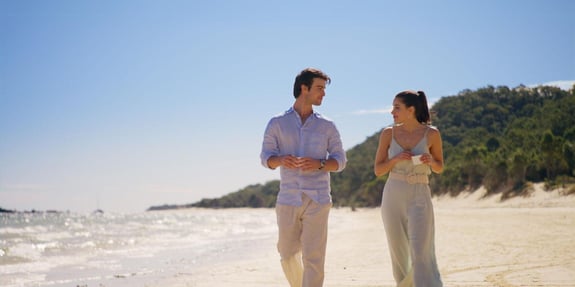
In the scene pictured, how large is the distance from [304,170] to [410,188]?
1250 mm

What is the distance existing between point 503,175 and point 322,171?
41813mm

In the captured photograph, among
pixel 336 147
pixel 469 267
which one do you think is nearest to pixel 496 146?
pixel 469 267

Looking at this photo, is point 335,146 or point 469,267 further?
point 469,267

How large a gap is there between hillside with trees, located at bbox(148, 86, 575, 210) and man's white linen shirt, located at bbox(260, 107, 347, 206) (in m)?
35.3

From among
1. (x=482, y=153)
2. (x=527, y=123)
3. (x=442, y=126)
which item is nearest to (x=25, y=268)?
(x=482, y=153)

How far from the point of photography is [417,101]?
216 inches

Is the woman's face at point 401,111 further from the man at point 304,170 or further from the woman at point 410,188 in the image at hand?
the man at point 304,170

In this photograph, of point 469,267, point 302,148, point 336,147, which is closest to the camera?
point 302,148

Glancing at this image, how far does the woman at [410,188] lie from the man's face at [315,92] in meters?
0.94

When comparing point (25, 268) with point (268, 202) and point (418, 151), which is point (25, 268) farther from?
point (268, 202)

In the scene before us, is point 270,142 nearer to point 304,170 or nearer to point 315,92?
point 304,170

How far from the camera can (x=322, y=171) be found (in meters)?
4.84

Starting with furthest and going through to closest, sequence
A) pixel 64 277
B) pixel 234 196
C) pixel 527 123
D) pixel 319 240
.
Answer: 1. pixel 234 196
2. pixel 527 123
3. pixel 64 277
4. pixel 319 240

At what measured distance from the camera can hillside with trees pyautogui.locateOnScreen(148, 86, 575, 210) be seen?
40.9m
